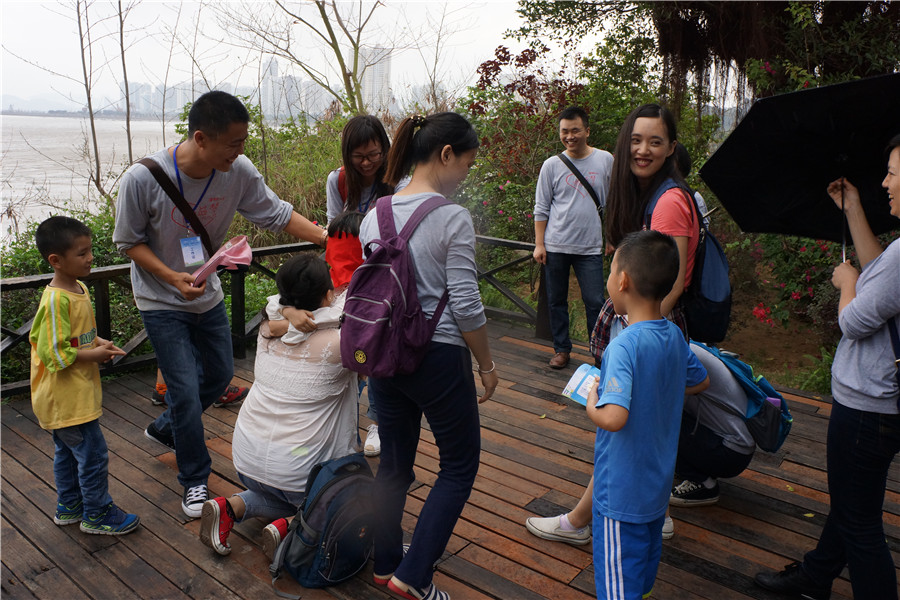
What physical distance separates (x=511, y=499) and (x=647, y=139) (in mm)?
1639

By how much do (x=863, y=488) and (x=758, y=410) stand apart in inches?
29.1

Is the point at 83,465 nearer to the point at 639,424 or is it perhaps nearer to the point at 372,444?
the point at 372,444

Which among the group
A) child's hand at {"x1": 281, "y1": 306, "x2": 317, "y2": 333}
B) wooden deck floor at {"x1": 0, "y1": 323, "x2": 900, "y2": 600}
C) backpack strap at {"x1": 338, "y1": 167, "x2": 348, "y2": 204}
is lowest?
wooden deck floor at {"x1": 0, "y1": 323, "x2": 900, "y2": 600}

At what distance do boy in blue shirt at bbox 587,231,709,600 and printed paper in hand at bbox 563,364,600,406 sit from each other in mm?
34

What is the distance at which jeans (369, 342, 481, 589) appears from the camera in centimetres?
197

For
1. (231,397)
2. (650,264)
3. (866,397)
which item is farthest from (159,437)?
(866,397)

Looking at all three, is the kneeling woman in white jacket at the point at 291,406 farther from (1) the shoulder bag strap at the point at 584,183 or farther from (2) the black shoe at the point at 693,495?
(1) the shoulder bag strap at the point at 584,183

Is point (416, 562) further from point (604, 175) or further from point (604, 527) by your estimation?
point (604, 175)

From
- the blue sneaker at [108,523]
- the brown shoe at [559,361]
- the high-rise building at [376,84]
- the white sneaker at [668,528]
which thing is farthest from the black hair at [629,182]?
the high-rise building at [376,84]

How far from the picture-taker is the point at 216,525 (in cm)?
A: 237

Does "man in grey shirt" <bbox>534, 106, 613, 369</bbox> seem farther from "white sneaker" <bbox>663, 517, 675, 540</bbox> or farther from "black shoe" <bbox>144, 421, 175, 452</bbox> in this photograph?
"black shoe" <bbox>144, 421, 175, 452</bbox>

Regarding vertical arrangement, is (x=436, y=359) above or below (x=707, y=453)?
above

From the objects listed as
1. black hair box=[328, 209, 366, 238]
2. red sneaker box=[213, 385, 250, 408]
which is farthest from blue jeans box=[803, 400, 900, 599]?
red sneaker box=[213, 385, 250, 408]

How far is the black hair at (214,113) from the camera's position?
2402 mm
